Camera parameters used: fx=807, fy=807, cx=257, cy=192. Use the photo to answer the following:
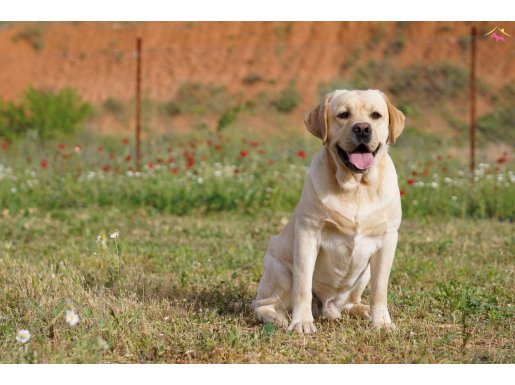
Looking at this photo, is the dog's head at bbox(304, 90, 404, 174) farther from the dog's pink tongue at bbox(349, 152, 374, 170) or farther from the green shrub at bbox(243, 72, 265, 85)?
the green shrub at bbox(243, 72, 265, 85)

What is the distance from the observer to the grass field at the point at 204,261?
409 cm

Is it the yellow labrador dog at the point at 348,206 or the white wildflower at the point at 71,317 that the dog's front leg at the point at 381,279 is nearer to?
the yellow labrador dog at the point at 348,206

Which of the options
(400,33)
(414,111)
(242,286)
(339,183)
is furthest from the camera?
(400,33)

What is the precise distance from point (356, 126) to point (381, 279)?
88 centimetres

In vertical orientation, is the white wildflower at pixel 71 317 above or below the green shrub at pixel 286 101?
below

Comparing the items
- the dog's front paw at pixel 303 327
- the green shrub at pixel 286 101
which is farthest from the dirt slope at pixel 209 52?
the dog's front paw at pixel 303 327

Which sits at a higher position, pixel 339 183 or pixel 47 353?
pixel 339 183

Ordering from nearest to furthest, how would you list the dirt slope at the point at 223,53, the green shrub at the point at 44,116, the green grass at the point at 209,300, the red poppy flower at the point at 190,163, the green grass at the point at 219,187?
Result: the green grass at the point at 209,300 → the green grass at the point at 219,187 → the red poppy flower at the point at 190,163 → the green shrub at the point at 44,116 → the dirt slope at the point at 223,53

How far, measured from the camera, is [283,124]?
957 inches

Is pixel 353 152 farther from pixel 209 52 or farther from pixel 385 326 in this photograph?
pixel 209 52

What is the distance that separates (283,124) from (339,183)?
65.8 ft

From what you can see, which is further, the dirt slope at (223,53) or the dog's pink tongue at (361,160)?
the dirt slope at (223,53)

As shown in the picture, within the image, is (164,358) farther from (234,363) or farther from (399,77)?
(399,77)

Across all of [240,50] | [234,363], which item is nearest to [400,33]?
[240,50]
